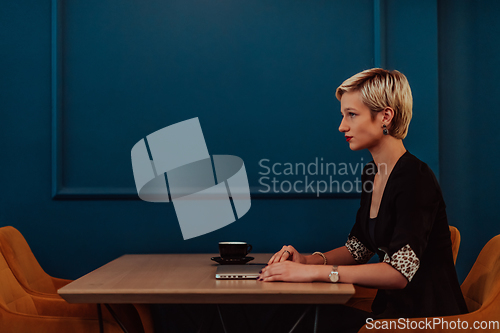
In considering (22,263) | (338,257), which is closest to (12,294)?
(22,263)

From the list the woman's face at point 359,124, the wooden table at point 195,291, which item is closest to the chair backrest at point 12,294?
the wooden table at point 195,291

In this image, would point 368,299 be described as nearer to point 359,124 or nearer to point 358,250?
point 358,250

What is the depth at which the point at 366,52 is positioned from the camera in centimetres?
254

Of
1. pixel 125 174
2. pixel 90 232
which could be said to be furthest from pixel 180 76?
pixel 90 232

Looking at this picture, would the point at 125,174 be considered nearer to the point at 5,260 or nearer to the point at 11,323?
the point at 5,260

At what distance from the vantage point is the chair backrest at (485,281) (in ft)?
5.07

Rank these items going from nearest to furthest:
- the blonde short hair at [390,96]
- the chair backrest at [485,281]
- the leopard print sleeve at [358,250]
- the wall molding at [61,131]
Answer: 1. the chair backrest at [485,281]
2. the blonde short hair at [390,96]
3. the leopard print sleeve at [358,250]
4. the wall molding at [61,131]

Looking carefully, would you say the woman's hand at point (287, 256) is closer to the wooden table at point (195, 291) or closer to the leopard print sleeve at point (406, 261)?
the wooden table at point (195, 291)

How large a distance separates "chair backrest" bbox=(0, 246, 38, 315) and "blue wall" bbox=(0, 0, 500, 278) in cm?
58

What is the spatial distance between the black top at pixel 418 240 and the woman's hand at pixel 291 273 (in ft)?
0.86

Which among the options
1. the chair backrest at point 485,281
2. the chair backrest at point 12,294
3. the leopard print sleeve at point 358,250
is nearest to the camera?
the chair backrest at point 485,281

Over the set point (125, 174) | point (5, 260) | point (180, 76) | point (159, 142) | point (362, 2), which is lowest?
point (5, 260)

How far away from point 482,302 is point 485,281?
0.08 m

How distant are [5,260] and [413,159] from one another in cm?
182
